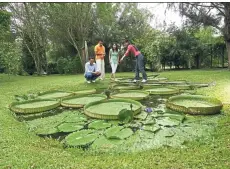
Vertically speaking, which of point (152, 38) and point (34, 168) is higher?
point (152, 38)

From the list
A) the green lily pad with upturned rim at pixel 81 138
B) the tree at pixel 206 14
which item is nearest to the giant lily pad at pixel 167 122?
the green lily pad with upturned rim at pixel 81 138

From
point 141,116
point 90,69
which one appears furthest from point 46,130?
point 90,69

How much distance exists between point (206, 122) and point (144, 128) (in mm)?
940

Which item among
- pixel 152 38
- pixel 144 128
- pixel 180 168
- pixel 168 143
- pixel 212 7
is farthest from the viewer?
pixel 152 38

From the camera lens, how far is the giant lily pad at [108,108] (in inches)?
148

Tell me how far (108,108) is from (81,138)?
1329mm

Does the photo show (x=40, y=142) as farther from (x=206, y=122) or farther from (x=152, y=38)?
(x=152, y=38)

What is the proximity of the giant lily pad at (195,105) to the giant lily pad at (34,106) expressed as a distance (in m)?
2.18

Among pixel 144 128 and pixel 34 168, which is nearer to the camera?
pixel 34 168

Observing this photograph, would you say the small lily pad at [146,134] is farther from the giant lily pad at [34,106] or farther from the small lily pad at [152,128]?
the giant lily pad at [34,106]

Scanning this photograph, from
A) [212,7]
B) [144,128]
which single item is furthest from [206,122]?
[212,7]

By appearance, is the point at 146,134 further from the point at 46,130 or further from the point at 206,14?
the point at 206,14

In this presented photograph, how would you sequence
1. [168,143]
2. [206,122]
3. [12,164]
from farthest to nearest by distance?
[206,122]
[168,143]
[12,164]

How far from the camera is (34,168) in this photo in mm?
2197
